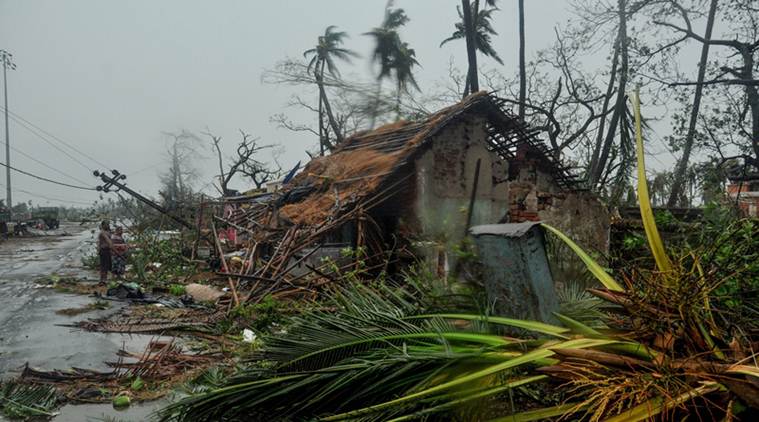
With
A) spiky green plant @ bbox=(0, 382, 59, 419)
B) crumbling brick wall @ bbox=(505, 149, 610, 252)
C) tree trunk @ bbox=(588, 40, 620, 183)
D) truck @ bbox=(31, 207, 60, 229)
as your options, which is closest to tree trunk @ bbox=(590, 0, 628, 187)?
tree trunk @ bbox=(588, 40, 620, 183)

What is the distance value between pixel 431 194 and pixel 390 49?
720 inches

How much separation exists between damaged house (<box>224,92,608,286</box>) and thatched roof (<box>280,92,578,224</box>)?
2 centimetres

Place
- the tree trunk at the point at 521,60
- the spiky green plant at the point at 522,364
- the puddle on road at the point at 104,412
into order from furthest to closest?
the tree trunk at the point at 521,60
the puddle on road at the point at 104,412
the spiky green plant at the point at 522,364

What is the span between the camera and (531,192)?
32.9 feet

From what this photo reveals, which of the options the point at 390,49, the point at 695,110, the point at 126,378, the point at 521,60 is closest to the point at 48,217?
the point at 390,49

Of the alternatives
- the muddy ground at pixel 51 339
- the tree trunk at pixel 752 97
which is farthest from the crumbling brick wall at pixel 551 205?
the muddy ground at pixel 51 339

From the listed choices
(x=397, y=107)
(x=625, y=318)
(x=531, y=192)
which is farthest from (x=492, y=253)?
(x=397, y=107)

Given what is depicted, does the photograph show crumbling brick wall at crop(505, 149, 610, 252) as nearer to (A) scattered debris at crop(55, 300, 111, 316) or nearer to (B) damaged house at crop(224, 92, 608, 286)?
(B) damaged house at crop(224, 92, 608, 286)

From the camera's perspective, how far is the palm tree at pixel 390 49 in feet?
82.0

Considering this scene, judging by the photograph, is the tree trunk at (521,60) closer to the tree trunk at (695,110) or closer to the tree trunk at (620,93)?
the tree trunk at (620,93)

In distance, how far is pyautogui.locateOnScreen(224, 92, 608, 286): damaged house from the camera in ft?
27.2

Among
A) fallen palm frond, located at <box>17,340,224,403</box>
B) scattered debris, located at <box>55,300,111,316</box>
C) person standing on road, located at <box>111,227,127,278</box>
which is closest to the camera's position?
fallen palm frond, located at <box>17,340,224,403</box>

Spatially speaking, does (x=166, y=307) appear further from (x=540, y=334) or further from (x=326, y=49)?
(x=326, y=49)

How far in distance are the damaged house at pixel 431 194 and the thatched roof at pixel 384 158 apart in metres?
0.02
